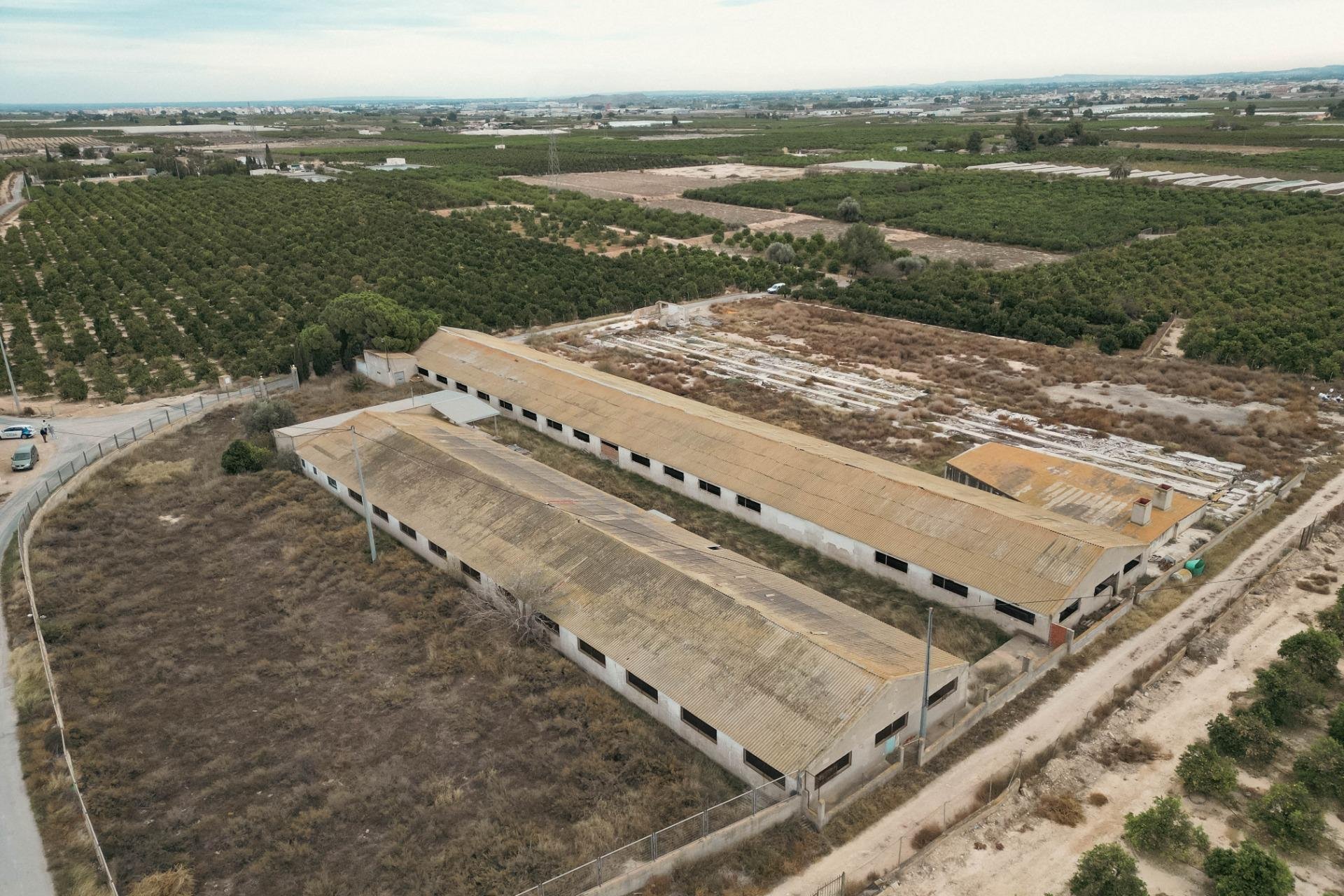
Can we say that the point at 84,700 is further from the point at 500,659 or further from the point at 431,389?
the point at 431,389

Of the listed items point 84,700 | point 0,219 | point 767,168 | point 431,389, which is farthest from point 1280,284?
point 0,219

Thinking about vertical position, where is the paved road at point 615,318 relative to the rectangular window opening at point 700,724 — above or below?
above

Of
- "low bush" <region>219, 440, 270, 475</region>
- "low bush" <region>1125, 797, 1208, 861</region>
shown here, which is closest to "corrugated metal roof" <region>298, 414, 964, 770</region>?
"low bush" <region>219, 440, 270, 475</region>

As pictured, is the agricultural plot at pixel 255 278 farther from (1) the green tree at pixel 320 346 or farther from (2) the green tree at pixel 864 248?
(2) the green tree at pixel 864 248

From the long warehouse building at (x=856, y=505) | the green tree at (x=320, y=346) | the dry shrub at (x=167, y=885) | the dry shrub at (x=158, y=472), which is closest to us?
the dry shrub at (x=167, y=885)

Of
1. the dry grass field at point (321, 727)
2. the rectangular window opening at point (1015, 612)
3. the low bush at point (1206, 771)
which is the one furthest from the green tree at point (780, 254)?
the low bush at point (1206, 771)

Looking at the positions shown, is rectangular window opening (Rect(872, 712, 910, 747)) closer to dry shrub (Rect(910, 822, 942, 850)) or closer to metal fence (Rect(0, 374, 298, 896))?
dry shrub (Rect(910, 822, 942, 850))
